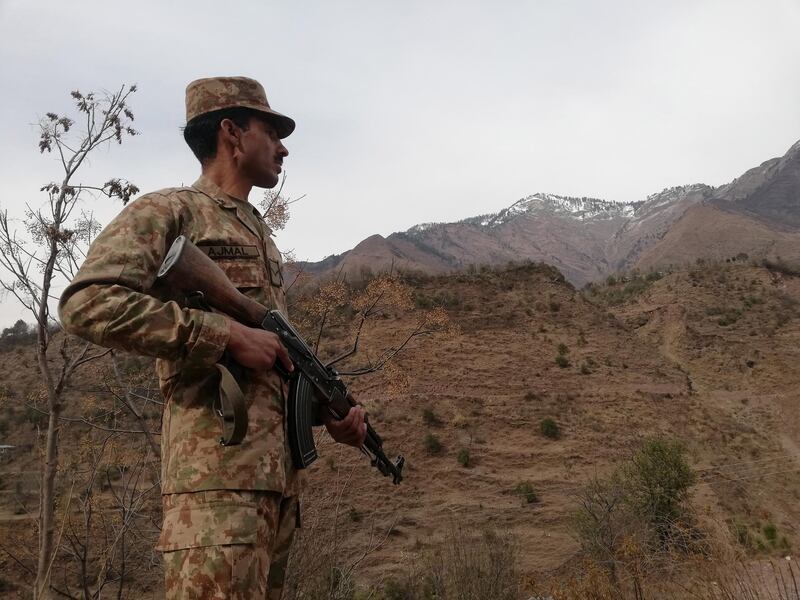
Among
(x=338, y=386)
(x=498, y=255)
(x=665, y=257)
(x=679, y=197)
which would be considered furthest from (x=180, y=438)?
(x=679, y=197)

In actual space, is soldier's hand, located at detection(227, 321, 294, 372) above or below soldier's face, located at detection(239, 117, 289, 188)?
below

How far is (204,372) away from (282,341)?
0.31m

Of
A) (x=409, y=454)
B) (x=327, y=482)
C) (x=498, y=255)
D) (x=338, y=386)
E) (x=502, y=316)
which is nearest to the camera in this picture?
(x=338, y=386)

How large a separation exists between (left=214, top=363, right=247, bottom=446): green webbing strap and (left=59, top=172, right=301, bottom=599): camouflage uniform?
0.22ft

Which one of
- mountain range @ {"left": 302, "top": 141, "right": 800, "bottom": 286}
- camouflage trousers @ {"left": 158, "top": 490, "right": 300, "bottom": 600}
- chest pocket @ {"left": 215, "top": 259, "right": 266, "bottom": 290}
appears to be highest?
mountain range @ {"left": 302, "top": 141, "right": 800, "bottom": 286}

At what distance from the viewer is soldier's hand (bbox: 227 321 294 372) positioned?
151 cm

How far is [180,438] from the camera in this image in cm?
153

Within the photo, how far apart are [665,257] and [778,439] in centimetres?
5011

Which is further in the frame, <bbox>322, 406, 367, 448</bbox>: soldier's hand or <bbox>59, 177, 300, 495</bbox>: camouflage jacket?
<bbox>322, 406, 367, 448</bbox>: soldier's hand

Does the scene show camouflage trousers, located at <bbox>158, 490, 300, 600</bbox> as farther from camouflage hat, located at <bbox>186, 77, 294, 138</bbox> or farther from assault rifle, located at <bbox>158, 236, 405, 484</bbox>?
camouflage hat, located at <bbox>186, 77, 294, 138</bbox>

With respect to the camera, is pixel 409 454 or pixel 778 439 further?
pixel 778 439

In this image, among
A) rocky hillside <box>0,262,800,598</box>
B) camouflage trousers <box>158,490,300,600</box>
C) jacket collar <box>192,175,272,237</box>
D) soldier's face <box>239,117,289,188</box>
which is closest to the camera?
camouflage trousers <box>158,490,300,600</box>

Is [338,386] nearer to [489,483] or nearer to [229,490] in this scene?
[229,490]

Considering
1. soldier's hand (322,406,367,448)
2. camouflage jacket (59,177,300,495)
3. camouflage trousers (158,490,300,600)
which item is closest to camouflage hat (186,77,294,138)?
camouflage jacket (59,177,300,495)
